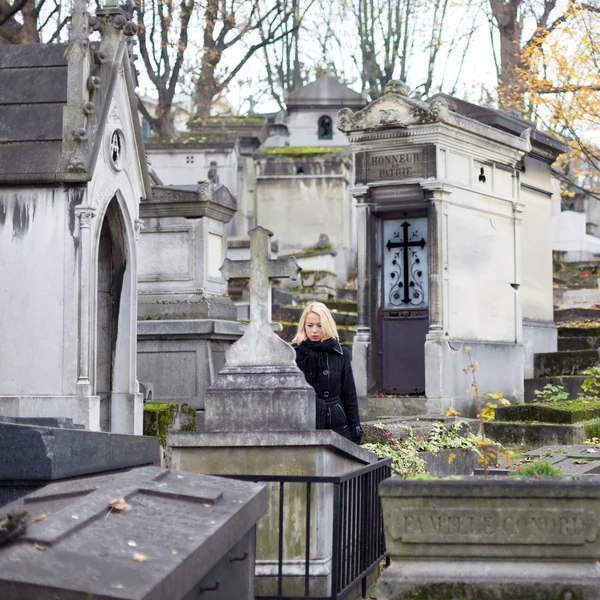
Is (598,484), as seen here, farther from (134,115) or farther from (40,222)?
(134,115)

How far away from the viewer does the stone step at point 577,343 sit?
18.0 metres

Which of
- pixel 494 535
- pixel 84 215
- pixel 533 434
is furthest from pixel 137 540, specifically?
pixel 533 434

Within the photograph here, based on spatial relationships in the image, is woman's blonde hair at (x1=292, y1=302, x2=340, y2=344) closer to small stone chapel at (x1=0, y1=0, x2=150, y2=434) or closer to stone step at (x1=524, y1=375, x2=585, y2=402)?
small stone chapel at (x1=0, y1=0, x2=150, y2=434)

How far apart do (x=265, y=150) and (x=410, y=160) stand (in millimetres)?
24658

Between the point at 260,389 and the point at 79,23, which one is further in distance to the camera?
the point at 79,23

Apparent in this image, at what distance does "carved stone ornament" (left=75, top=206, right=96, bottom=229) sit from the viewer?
950 cm

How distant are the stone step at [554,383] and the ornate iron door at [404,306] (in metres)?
1.87

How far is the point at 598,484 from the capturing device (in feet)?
17.0

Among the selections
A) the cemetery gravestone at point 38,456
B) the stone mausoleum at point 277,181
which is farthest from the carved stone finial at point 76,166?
the stone mausoleum at point 277,181

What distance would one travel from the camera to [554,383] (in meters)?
16.1

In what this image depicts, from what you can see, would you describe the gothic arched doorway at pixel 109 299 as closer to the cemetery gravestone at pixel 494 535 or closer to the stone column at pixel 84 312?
the stone column at pixel 84 312

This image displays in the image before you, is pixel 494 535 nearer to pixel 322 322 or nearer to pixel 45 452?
pixel 45 452

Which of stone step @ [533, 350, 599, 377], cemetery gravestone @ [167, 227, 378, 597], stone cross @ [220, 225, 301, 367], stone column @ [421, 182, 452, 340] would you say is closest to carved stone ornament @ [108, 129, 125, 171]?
stone cross @ [220, 225, 301, 367]

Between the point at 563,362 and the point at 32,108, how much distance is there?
31.9 feet
